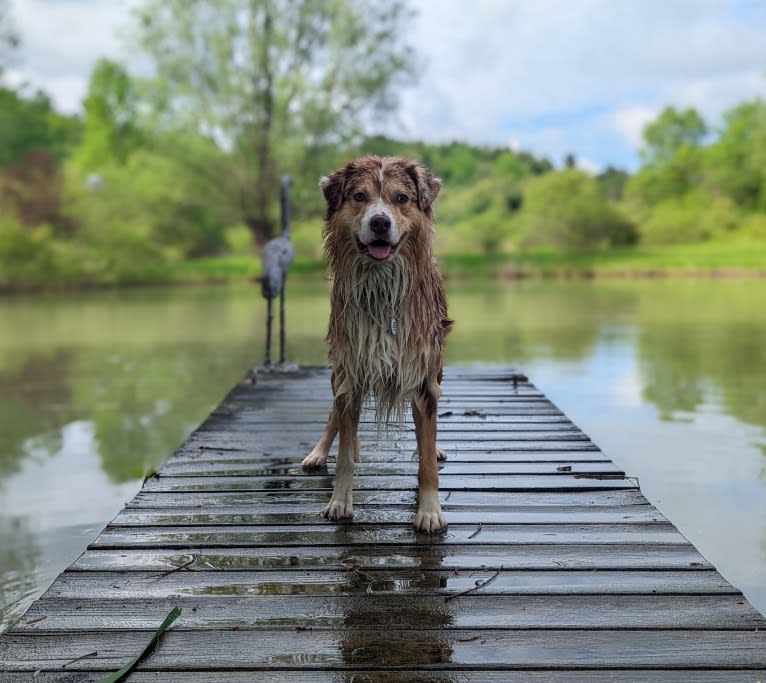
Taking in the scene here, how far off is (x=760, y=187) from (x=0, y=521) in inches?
2524

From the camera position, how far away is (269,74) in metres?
30.0

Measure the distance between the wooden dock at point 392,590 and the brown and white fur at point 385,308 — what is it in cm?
37

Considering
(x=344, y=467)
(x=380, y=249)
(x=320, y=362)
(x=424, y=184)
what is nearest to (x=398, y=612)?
(x=344, y=467)

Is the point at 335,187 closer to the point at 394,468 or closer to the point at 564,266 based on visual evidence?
the point at 394,468

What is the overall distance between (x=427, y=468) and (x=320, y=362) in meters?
8.04

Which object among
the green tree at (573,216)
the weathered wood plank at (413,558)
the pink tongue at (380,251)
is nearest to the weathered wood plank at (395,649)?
the weathered wood plank at (413,558)

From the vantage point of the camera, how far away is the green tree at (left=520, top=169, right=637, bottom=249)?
50.0 m

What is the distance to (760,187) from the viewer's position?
58906 millimetres

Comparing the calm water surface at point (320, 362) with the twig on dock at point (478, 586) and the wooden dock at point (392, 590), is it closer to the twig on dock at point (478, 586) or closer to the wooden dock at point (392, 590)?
the wooden dock at point (392, 590)

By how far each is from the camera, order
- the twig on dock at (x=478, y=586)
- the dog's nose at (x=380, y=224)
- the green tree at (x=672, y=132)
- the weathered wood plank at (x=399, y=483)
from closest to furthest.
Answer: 1. the twig on dock at (x=478, y=586)
2. the dog's nose at (x=380, y=224)
3. the weathered wood plank at (x=399, y=483)
4. the green tree at (x=672, y=132)

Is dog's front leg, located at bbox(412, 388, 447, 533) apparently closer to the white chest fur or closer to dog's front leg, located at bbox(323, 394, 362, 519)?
the white chest fur

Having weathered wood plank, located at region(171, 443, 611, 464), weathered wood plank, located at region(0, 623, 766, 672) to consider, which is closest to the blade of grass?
weathered wood plank, located at region(0, 623, 766, 672)

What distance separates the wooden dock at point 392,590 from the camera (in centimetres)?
225

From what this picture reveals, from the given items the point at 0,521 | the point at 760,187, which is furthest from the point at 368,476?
the point at 760,187
